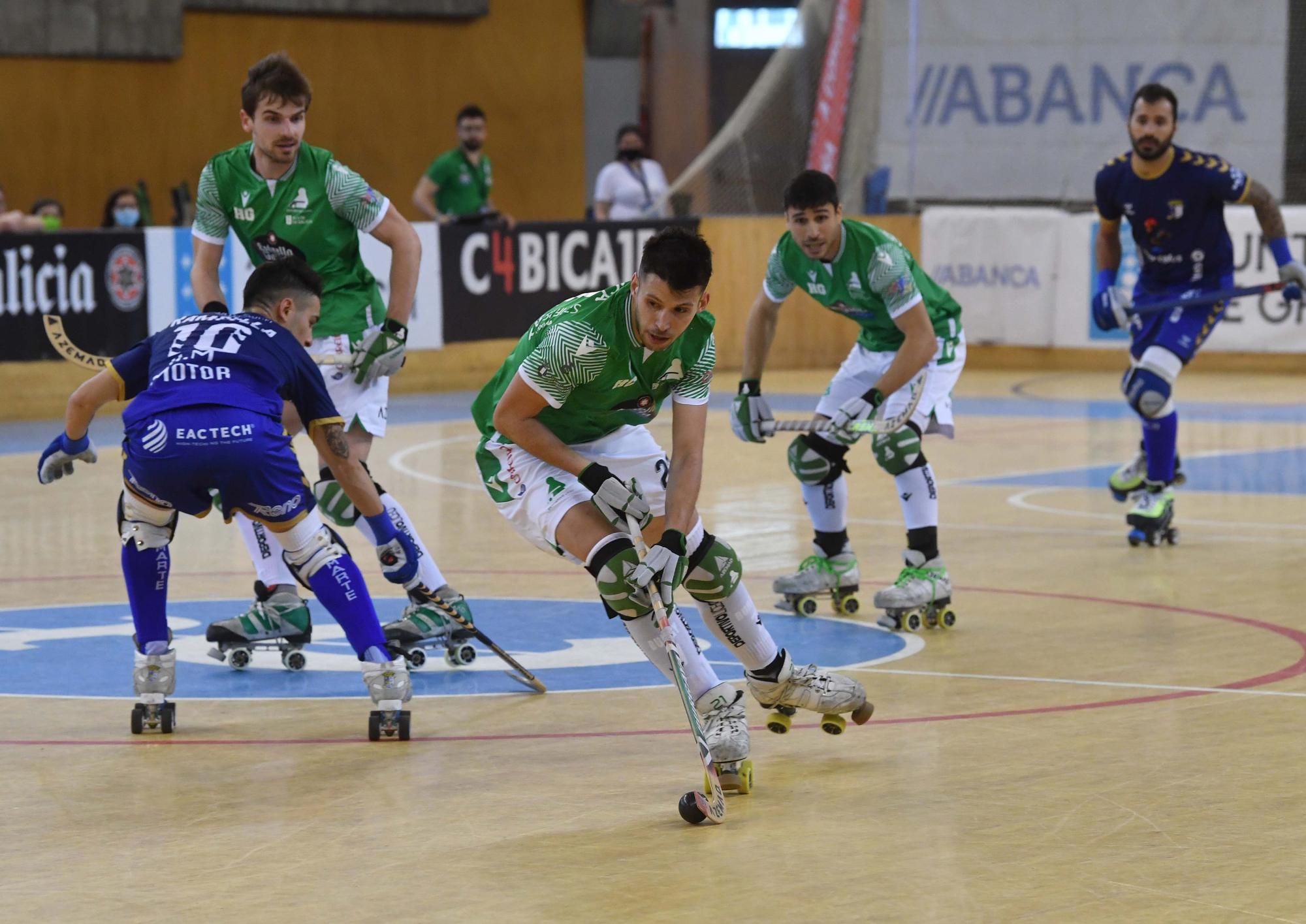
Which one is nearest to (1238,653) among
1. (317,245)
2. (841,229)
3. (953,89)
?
(841,229)

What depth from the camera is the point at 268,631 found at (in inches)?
299

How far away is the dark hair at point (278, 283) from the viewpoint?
21.6 feet

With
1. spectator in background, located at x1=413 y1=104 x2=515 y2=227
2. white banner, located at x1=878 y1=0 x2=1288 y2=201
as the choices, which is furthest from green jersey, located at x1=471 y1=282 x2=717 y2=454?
white banner, located at x1=878 y1=0 x2=1288 y2=201

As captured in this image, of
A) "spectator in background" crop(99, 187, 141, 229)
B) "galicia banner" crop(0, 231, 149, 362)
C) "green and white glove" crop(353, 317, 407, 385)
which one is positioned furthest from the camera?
"spectator in background" crop(99, 187, 141, 229)

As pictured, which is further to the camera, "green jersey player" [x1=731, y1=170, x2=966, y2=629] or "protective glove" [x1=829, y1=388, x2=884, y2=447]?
"protective glove" [x1=829, y1=388, x2=884, y2=447]

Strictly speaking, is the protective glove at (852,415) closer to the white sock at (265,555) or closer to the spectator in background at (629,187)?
the white sock at (265,555)

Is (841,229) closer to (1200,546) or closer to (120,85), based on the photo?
(1200,546)

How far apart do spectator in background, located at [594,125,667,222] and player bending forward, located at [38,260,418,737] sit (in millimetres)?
13839

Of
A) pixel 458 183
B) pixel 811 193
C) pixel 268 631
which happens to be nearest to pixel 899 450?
pixel 811 193

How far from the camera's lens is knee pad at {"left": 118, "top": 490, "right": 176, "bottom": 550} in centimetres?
639

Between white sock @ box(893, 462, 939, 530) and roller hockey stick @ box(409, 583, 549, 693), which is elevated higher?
white sock @ box(893, 462, 939, 530)

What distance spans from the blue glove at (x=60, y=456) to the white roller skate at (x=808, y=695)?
232 centimetres

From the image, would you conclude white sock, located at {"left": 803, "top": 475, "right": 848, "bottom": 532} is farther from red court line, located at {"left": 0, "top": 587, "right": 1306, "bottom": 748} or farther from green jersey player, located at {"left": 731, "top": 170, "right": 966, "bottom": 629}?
red court line, located at {"left": 0, "top": 587, "right": 1306, "bottom": 748}

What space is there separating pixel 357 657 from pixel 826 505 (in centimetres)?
237
